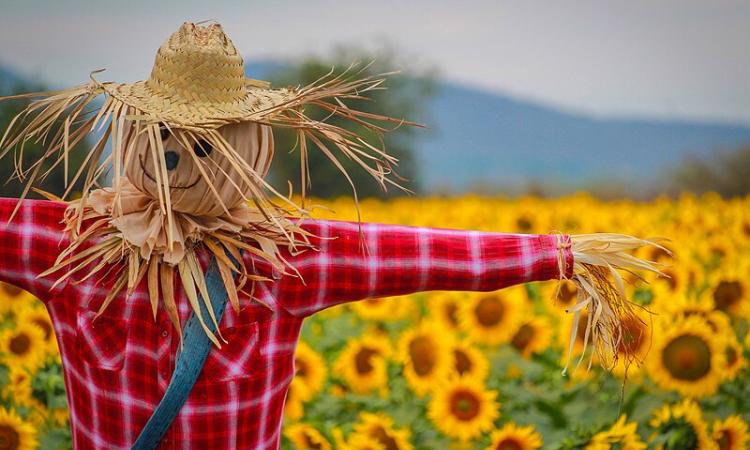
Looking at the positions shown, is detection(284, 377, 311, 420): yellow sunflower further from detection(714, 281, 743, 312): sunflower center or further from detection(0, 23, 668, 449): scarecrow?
detection(714, 281, 743, 312): sunflower center

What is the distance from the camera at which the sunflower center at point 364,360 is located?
3535mm

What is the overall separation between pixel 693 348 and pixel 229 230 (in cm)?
173

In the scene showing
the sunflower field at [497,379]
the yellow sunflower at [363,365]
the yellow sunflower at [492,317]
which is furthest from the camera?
the yellow sunflower at [492,317]

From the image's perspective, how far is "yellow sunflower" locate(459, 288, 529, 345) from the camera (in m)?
3.71

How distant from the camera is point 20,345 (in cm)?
327

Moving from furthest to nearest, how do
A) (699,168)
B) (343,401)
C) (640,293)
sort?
(699,168), (640,293), (343,401)

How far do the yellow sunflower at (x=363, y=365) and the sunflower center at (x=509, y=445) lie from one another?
736 mm

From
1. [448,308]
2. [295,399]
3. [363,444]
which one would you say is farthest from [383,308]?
[363,444]

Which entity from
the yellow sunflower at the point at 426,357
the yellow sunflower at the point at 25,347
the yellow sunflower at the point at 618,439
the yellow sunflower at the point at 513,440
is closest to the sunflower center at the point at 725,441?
the yellow sunflower at the point at 618,439

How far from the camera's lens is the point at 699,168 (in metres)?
9.66

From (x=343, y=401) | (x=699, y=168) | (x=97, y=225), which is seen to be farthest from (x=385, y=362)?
(x=699, y=168)

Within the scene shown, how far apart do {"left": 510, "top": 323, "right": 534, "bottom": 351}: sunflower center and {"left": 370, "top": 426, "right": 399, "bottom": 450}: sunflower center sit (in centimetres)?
105

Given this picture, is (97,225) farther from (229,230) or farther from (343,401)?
(343,401)

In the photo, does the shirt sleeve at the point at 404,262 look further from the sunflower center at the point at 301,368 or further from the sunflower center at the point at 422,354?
the sunflower center at the point at 301,368
